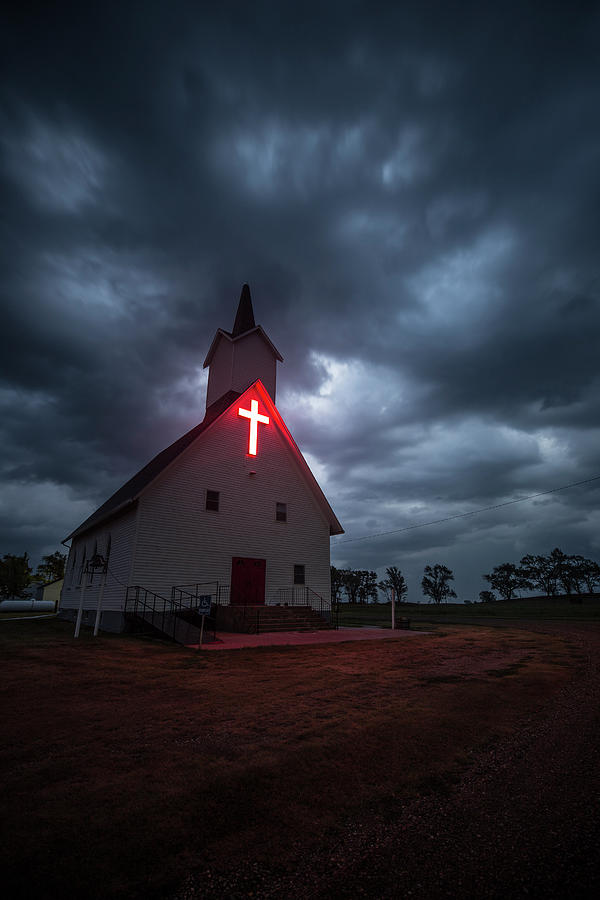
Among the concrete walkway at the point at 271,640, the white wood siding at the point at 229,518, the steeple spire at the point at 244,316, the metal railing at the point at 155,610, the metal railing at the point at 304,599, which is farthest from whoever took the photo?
the steeple spire at the point at 244,316

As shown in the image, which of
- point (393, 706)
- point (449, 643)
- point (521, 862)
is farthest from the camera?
point (449, 643)

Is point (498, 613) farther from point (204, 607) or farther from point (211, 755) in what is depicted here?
point (211, 755)

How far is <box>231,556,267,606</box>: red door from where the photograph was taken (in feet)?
63.3

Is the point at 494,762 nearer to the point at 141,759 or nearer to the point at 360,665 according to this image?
the point at 141,759

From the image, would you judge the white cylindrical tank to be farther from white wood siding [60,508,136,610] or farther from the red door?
the red door

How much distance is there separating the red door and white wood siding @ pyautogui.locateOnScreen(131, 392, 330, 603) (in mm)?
316

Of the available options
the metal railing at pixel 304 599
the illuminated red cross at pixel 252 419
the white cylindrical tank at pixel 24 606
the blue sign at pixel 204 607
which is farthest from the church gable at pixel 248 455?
the white cylindrical tank at pixel 24 606

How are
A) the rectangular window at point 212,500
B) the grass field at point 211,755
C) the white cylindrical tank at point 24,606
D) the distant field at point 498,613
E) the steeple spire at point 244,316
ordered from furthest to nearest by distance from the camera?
the white cylindrical tank at point 24,606, the distant field at point 498,613, the steeple spire at point 244,316, the rectangular window at point 212,500, the grass field at point 211,755

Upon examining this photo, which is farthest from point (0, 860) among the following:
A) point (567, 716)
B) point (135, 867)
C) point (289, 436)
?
point (289, 436)

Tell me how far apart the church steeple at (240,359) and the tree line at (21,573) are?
59692 millimetres

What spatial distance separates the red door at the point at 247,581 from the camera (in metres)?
19.3

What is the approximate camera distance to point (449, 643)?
46.0 feet

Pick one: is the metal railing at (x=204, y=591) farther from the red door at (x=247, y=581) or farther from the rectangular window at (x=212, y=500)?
the rectangular window at (x=212, y=500)

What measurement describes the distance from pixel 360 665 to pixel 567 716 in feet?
15.6
